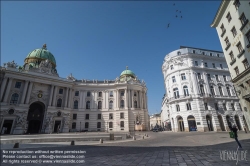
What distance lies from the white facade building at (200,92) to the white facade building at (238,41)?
46.7 ft

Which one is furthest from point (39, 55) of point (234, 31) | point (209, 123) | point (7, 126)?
point (209, 123)

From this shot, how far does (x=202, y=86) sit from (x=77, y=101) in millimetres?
44279

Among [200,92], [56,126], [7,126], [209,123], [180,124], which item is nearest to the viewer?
[209,123]

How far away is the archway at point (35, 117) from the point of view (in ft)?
127

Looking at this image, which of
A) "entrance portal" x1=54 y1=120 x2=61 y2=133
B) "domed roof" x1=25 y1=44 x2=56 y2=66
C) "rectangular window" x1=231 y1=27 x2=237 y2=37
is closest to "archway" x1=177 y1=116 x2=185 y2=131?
"rectangular window" x1=231 y1=27 x2=237 y2=37

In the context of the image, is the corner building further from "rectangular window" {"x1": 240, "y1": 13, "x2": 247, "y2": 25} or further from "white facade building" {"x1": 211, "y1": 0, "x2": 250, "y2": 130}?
"rectangular window" {"x1": 240, "y1": 13, "x2": 247, "y2": 25}

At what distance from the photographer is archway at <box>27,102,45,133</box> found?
127 ft

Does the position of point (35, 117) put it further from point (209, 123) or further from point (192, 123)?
point (209, 123)

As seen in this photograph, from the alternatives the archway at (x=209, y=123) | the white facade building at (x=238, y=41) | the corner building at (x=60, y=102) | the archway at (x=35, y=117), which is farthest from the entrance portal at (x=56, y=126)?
the white facade building at (x=238, y=41)

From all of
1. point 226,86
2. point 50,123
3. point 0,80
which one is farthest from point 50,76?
point 226,86

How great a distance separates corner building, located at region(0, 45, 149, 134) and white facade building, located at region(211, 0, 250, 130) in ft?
110

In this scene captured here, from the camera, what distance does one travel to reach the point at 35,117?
3969 cm

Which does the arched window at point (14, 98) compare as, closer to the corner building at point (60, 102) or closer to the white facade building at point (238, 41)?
the corner building at point (60, 102)

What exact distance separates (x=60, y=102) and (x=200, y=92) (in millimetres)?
46201
